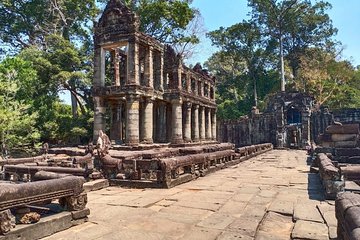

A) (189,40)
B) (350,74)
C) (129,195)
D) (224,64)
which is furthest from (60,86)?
(350,74)

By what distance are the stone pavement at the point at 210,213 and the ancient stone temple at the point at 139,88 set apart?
407 inches

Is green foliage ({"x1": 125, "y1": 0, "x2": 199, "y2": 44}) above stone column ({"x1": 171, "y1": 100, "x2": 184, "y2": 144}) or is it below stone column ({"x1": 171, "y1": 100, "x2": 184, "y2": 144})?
above

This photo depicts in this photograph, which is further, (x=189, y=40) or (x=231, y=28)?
(x=231, y=28)

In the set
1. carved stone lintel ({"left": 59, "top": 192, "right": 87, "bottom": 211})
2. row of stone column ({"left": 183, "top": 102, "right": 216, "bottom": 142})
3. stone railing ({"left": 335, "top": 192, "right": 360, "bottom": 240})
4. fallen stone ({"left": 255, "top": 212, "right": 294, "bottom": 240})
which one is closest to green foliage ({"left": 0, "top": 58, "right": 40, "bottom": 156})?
row of stone column ({"left": 183, "top": 102, "right": 216, "bottom": 142})

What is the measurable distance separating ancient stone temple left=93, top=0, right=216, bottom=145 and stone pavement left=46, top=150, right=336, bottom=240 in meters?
10.3

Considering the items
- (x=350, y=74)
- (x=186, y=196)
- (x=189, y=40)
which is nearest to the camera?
(x=186, y=196)

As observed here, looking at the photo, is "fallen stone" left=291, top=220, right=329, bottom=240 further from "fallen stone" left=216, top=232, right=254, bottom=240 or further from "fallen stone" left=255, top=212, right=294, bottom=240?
"fallen stone" left=216, top=232, right=254, bottom=240

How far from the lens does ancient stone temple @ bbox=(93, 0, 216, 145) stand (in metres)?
17.8

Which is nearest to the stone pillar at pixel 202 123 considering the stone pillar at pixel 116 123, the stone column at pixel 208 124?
the stone column at pixel 208 124

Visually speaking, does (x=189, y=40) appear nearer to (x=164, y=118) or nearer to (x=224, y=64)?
(x=164, y=118)

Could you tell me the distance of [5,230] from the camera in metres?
3.89

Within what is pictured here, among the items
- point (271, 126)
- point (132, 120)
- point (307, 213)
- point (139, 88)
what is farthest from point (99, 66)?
point (271, 126)

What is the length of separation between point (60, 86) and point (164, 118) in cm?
1043

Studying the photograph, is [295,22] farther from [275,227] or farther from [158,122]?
[275,227]
